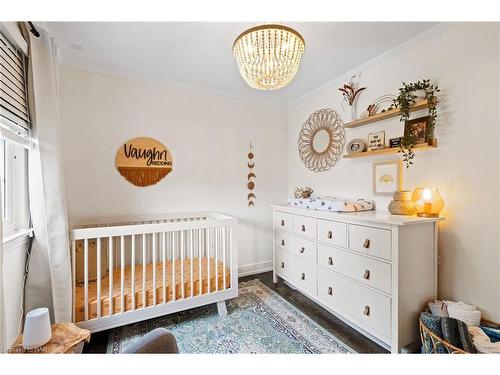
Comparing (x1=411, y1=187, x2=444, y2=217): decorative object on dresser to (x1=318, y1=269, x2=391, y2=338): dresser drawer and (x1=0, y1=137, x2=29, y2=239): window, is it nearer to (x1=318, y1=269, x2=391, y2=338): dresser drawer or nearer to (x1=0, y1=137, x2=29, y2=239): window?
(x1=318, y1=269, x2=391, y2=338): dresser drawer

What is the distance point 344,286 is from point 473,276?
82cm

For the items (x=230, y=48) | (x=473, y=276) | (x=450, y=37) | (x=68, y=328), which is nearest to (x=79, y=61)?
(x=230, y=48)

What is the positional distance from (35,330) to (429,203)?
2496 mm

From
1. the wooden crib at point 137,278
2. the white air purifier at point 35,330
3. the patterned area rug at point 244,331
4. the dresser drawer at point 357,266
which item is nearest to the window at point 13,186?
the wooden crib at point 137,278

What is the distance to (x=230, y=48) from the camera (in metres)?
1.90

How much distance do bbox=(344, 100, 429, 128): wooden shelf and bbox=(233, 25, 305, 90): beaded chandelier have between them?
3.51 feet

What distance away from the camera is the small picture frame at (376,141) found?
6.68 feet

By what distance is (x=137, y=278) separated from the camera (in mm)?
1993

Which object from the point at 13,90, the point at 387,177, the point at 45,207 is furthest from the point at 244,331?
the point at 13,90

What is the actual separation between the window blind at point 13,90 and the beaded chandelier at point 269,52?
49.7 inches

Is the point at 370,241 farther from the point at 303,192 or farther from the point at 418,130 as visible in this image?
the point at 303,192

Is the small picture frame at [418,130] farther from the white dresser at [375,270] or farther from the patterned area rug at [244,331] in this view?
the patterned area rug at [244,331]

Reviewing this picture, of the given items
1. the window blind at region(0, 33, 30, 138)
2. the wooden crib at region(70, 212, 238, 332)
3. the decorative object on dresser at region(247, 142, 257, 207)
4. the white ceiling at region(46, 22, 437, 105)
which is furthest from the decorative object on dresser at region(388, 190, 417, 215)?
the window blind at region(0, 33, 30, 138)
